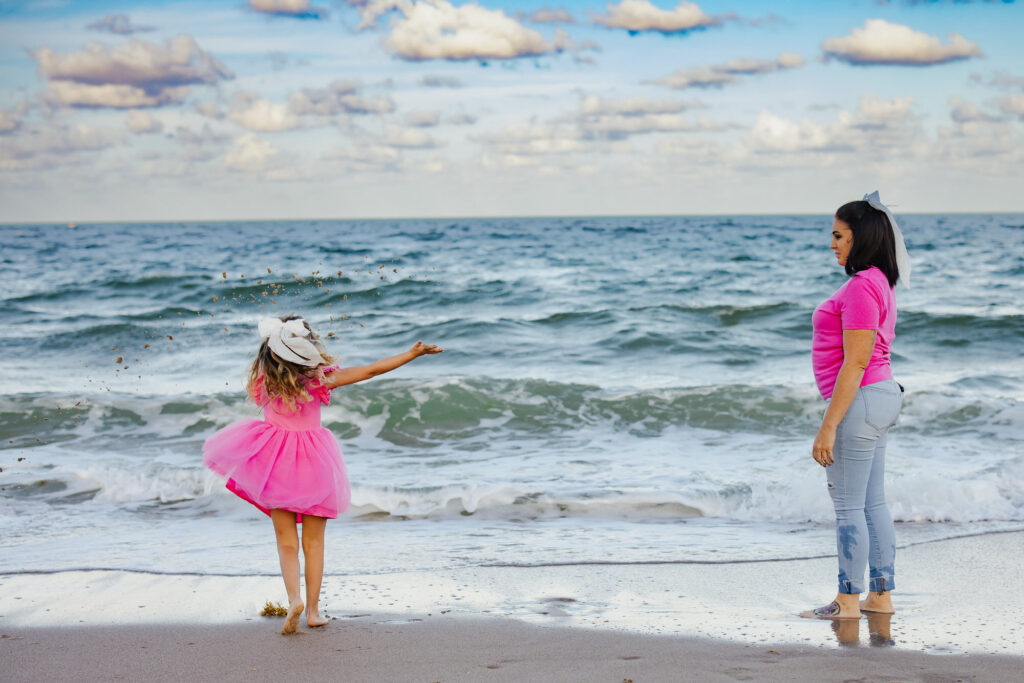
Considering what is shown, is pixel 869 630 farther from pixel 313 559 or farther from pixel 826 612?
pixel 313 559

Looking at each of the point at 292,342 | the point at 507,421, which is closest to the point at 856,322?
the point at 292,342

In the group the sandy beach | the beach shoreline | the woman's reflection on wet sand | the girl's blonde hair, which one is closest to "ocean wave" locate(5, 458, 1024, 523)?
the sandy beach

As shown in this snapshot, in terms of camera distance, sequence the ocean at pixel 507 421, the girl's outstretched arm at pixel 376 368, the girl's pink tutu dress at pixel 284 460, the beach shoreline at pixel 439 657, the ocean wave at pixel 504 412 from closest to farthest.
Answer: the beach shoreline at pixel 439 657
the girl's outstretched arm at pixel 376 368
the girl's pink tutu dress at pixel 284 460
the ocean at pixel 507 421
the ocean wave at pixel 504 412

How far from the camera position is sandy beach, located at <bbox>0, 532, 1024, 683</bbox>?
3.48 m

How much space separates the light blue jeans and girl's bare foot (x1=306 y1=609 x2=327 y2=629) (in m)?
2.28

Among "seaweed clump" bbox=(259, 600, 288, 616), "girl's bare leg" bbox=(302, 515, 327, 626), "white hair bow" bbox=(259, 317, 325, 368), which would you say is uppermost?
"white hair bow" bbox=(259, 317, 325, 368)

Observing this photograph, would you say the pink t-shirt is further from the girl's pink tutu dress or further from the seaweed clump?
the seaweed clump

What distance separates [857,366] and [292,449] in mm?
2405

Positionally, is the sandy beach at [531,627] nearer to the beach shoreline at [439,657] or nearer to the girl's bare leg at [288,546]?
the beach shoreline at [439,657]

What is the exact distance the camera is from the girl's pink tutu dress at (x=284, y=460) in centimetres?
395

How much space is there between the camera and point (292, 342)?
12.7 feet

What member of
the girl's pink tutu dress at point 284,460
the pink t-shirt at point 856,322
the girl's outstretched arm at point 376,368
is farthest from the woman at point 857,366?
the girl's pink tutu dress at point 284,460

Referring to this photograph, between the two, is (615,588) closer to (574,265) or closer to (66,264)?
(574,265)

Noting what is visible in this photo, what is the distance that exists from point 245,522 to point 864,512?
4219 mm
